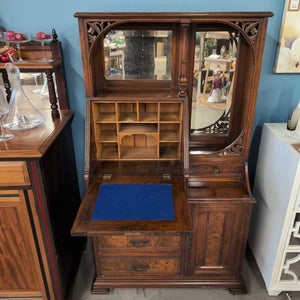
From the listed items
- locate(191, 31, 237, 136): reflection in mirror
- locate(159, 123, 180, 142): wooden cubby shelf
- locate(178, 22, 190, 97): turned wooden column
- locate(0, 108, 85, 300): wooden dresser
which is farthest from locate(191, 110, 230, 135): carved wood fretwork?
locate(0, 108, 85, 300): wooden dresser

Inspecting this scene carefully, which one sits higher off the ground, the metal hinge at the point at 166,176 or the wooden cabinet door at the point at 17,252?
the metal hinge at the point at 166,176

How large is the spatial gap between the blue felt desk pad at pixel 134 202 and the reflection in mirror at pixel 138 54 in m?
0.77

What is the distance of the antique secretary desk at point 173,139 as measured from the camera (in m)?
1.74

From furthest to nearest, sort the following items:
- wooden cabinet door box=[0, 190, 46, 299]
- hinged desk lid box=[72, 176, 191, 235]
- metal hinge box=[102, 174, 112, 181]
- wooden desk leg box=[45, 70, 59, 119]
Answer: metal hinge box=[102, 174, 112, 181], wooden desk leg box=[45, 70, 59, 119], wooden cabinet door box=[0, 190, 46, 299], hinged desk lid box=[72, 176, 191, 235]

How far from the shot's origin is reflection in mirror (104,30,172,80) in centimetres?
186

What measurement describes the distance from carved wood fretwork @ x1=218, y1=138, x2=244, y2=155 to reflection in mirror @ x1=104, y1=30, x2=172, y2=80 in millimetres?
621

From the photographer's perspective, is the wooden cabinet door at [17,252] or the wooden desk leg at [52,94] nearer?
the wooden cabinet door at [17,252]

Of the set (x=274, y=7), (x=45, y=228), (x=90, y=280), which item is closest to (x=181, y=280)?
(x=90, y=280)

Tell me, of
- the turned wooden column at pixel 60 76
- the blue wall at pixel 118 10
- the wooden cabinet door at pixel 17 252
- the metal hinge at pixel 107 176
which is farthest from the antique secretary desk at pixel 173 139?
the wooden cabinet door at pixel 17 252

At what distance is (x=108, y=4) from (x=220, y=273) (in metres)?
1.97

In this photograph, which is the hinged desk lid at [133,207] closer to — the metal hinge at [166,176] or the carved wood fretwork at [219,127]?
the metal hinge at [166,176]

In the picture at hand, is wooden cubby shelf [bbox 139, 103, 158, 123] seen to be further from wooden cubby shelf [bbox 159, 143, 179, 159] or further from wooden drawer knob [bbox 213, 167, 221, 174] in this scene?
wooden drawer knob [bbox 213, 167, 221, 174]

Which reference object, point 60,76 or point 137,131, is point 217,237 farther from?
point 60,76

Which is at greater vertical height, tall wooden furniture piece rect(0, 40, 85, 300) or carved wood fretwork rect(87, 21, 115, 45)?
carved wood fretwork rect(87, 21, 115, 45)
